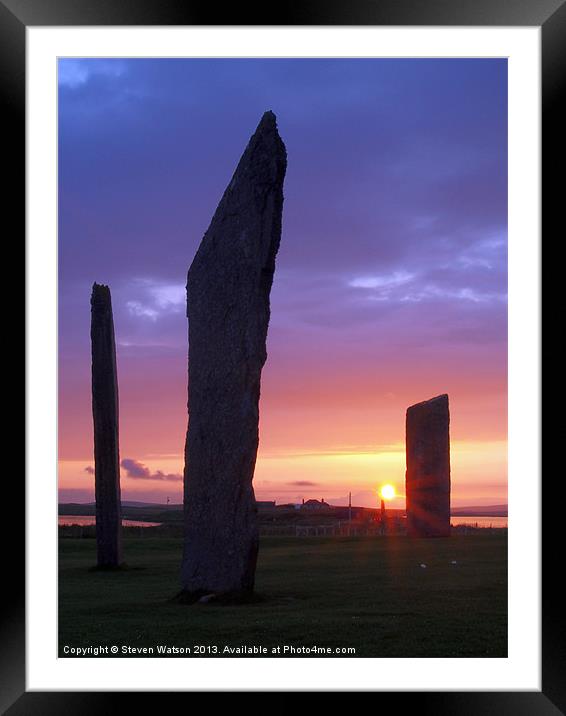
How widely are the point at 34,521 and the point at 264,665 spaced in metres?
1.74

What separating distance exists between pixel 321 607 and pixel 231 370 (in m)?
2.42

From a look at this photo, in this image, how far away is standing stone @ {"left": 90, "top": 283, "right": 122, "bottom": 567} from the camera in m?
13.1

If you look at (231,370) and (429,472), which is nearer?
(231,370)

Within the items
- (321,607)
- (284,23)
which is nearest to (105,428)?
(321,607)

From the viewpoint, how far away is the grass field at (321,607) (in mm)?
7059

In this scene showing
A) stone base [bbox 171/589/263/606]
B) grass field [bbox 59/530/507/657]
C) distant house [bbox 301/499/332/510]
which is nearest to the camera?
grass field [bbox 59/530/507/657]

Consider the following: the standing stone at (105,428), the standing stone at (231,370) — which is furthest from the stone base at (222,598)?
the standing stone at (105,428)

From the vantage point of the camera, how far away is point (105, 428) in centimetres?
1314

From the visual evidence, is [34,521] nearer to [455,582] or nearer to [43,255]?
[43,255]

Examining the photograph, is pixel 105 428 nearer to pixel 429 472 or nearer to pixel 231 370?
pixel 231 370

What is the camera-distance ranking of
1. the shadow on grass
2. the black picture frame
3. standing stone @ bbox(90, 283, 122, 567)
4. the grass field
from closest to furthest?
the black picture frame
the grass field
the shadow on grass
standing stone @ bbox(90, 283, 122, 567)

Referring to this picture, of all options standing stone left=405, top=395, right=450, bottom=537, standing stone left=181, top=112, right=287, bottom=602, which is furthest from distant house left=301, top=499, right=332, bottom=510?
standing stone left=181, top=112, right=287, bottom=602

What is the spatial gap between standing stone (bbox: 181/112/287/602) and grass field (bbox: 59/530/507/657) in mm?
513

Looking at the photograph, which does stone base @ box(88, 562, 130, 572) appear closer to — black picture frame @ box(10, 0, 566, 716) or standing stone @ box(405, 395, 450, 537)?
standing stone @ box(405, 395, 450, 537)
